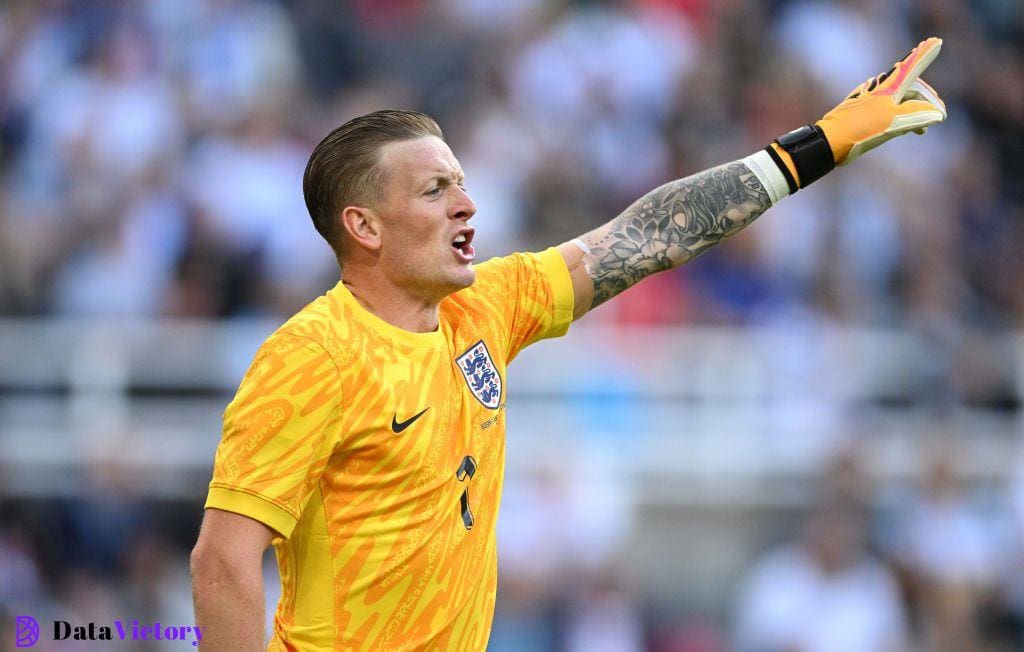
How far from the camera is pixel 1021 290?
37.2ft

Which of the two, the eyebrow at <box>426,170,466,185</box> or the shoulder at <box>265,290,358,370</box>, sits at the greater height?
the eyebrow at <box>426,170,466,185</box>

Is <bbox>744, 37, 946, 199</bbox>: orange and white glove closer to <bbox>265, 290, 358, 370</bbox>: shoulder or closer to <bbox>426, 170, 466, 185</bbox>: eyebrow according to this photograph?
<bbox>426, 170, 466, 185</bbox>: eyebrow

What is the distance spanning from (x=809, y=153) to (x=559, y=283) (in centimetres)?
85

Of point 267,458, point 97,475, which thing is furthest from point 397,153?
point 97,475

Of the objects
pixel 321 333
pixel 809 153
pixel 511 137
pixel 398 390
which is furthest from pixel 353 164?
pixel 511 137

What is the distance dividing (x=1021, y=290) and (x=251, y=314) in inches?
207

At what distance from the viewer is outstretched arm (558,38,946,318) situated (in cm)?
493

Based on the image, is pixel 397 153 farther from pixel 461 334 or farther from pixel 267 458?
pixel 267 458

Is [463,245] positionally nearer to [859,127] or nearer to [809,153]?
[809,153]

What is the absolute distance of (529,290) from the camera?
4891mm

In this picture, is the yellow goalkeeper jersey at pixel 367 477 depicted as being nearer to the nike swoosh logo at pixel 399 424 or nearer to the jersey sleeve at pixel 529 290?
the nike swoosh logo at pixel 399 424

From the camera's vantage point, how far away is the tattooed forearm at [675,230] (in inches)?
194

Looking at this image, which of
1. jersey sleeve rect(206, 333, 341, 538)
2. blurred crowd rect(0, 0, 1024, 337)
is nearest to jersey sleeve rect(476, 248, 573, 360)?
jersey sleeve rect(206, 333, 341, 538)

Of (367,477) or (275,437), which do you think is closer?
(275,437)
